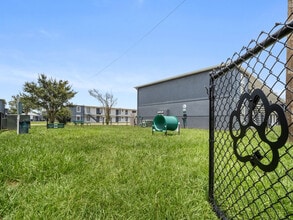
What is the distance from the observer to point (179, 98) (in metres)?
28.9

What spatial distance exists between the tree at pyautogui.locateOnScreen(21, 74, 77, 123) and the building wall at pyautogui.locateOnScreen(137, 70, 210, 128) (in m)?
11.3

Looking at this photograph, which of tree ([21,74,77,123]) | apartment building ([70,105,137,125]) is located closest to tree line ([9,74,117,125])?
tree ([21,74,77,123])

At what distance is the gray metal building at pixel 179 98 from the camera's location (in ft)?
84.0

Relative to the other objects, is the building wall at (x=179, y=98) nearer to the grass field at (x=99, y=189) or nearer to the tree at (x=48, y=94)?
the tree at (x=48, y=94)

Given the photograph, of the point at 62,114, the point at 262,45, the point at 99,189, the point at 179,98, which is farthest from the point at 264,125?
the point at 62,114

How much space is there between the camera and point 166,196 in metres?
2.57

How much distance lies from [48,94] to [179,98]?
1904 cm

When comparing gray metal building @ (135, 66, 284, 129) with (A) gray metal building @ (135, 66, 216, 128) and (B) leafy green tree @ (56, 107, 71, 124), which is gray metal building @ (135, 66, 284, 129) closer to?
(A) gray metal building @ (135, 66, 216, 128)

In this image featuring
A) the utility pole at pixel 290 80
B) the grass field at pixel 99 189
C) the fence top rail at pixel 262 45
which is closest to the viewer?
the utility pole at pixel 290 80

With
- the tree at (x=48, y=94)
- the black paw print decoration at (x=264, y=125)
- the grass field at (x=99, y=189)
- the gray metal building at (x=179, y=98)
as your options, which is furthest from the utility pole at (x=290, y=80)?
the tree at (x=48, y=94)

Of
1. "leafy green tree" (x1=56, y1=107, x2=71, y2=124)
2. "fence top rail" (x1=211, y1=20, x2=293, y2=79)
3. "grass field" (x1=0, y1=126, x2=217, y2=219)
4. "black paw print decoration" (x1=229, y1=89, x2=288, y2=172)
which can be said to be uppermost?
"leafy green tree" (x1=56, y1=107, x2=71, y2=124)

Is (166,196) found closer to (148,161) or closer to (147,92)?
(148,161)

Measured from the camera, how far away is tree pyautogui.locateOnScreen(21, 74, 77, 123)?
1353 inches

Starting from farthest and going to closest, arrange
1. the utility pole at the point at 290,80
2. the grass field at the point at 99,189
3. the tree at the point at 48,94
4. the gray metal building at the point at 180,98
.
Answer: the tree at the point at 48,94 < the gray metal building at the point at 180,98 < the grass field at the point at 99,189 < the utility pole at the point at 290,80
